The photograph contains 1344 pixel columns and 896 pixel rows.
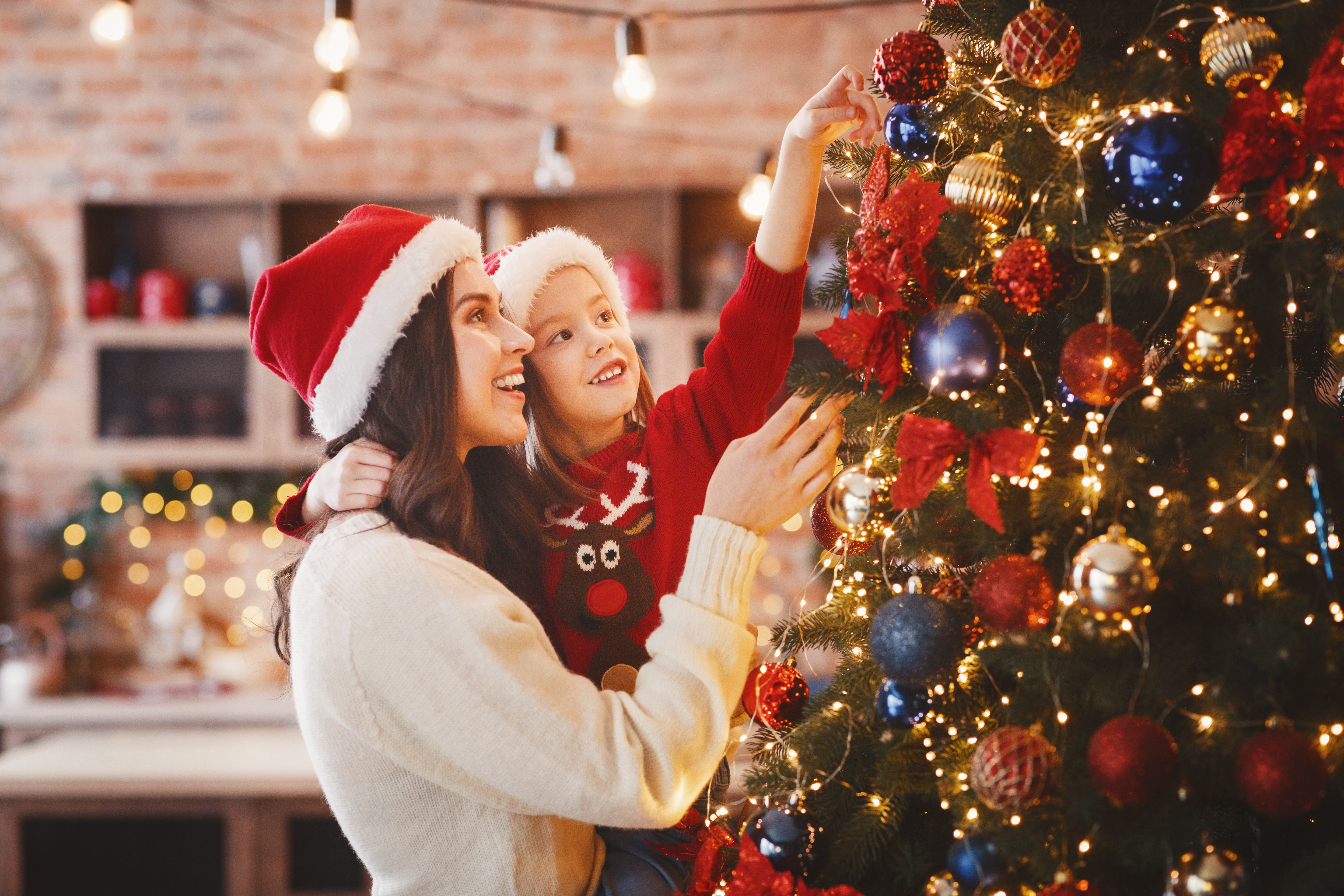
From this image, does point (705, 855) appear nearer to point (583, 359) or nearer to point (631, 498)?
point (631, 498)

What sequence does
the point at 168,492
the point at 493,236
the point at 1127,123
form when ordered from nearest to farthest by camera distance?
the point at 1127,123
the point at 493,236
the point at 168,492

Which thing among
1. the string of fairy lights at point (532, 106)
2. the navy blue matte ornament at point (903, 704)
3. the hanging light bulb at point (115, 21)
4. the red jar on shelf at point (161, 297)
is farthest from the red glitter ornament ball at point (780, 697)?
the red jar on shelf at point (161, 297)

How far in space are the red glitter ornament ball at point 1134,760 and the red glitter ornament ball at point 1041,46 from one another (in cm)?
55

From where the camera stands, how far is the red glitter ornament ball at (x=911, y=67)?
0.93 metres

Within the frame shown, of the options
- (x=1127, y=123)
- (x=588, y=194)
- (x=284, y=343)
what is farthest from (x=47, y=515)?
(x=1127, y=123)

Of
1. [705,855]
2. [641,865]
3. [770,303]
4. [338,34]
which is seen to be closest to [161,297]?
[338,34]

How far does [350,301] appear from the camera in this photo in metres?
1.15

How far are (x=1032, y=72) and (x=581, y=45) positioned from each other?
291 cm

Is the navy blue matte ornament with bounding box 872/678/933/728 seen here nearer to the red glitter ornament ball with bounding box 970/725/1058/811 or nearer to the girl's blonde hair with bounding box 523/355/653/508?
Answer: the red glitter ornament ball with bounding box 970/725/1058/811

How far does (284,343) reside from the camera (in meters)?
1.19

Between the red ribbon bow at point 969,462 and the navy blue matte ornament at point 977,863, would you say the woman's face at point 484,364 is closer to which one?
the red ribbon bow at point 969,462

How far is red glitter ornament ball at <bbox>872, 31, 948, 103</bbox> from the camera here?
93 cm

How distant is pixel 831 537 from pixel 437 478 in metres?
0.47

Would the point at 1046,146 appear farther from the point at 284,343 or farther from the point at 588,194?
the point at 588,194
